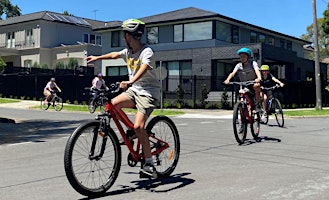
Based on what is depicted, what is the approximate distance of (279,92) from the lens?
2838 centimetres

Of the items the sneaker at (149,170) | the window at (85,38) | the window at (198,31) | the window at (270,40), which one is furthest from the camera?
the window at (85,38)

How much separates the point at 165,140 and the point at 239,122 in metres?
3.27

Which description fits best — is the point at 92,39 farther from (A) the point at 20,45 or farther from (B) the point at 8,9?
(B) the point at 8,9

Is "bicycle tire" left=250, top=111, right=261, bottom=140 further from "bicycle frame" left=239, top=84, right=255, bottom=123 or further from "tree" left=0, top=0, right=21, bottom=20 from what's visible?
"tree" left=0, top=0, right=21, bottom=20

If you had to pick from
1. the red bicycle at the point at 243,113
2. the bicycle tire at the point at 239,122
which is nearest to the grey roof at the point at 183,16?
the red bicycle at the point at 243,113

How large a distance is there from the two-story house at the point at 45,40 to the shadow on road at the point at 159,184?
39.4 metres

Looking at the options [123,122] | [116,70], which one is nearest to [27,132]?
[123,122]

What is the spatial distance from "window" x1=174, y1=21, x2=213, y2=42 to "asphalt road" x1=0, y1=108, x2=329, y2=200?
23.2 metres

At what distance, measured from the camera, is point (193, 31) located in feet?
109

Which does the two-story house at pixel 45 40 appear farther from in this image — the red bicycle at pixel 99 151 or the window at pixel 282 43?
the red bicycle at pixel 99 151

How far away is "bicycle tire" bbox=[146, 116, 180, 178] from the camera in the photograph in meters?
5.48

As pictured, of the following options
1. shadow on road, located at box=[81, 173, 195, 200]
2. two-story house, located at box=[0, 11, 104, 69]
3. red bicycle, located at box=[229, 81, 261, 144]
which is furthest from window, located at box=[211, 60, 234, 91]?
shadow on road, located at box=[81, 173, 195, 200]

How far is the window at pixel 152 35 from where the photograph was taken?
116 feet

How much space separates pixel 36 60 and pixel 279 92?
2843cm
